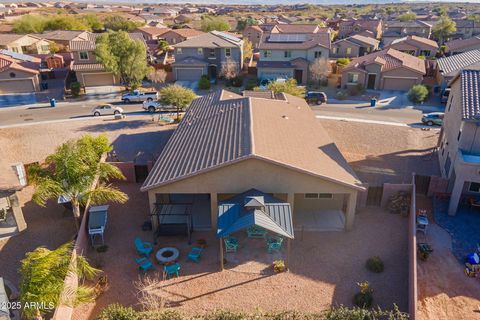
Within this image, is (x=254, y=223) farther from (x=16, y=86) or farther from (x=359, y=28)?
(x=359, y=28)

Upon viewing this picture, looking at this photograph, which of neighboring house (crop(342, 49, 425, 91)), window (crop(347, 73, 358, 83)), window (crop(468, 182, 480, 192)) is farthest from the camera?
window (crop(347, 73, 358, 83))

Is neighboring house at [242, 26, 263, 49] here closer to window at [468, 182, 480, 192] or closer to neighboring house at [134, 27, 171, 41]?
neighboring house at [134, 27, 171, 41]

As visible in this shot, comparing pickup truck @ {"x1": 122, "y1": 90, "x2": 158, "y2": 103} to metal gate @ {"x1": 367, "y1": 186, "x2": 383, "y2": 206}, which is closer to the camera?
metal gate @ {"x1": 367, "y1": 186, "x2": 383, "y2": 206}

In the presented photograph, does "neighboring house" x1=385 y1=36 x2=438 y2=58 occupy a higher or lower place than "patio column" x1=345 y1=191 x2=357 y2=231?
higher

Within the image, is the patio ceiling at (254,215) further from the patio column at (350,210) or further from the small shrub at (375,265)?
the small shrub at (375,265)

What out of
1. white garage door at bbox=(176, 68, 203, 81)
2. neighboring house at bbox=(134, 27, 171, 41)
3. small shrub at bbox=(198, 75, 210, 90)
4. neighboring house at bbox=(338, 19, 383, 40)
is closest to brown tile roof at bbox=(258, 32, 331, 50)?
white garage door at bbox=(176, 68, 203, 81)

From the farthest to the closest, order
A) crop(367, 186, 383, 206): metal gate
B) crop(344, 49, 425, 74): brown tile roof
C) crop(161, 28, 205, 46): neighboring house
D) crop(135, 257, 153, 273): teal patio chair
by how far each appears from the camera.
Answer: crop(161, 28, 205, 46): neighboring house, crop(344, 49, 425, 74): brown tile roof, crop(367, 186, 383, 206): metal gate, crop(135, 257, 153, 273): teal patio chair

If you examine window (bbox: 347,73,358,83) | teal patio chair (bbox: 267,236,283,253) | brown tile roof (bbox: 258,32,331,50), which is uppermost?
brown tile roof (bbox: 258,32,331,50)
